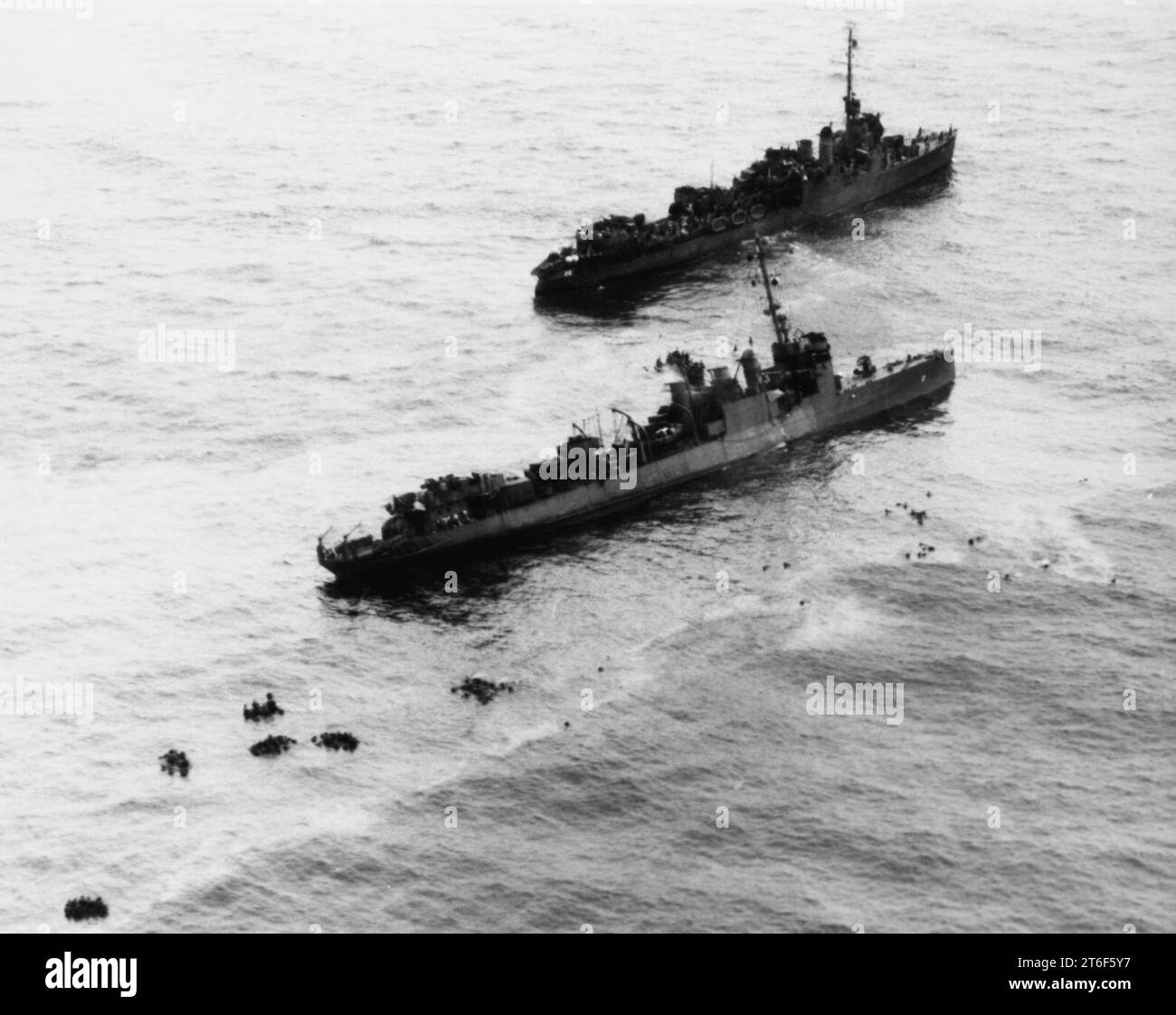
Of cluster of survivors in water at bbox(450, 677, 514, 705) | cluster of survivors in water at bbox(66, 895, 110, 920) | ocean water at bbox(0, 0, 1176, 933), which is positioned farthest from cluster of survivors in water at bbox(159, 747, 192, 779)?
cluster of survivors in water at bbox(450, 677, 514, 705)

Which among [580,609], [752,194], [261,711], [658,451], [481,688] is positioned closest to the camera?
[261,711]

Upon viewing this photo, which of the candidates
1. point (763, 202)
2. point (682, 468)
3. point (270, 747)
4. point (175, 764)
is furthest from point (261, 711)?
point (763, 202)

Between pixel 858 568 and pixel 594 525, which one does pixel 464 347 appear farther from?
pixel 858 568

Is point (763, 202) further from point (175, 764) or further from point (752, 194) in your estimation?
point (175, 764)

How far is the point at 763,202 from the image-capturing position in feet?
586

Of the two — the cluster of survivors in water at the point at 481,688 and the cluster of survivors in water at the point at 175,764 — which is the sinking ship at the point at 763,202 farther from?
the cluster of survivors in water at the point at 175,764

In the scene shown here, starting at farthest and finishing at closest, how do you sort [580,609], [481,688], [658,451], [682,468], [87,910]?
[682,468]
[658,451]
[580,609]
[481,688]
[87,910]

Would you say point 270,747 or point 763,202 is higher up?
point 763,202

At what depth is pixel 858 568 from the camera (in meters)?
116

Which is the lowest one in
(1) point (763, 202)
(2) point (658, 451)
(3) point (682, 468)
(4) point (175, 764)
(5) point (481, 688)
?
(4) point (175, 764)

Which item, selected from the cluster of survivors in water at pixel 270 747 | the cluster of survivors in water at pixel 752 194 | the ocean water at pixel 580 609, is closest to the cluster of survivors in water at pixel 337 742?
the ocean water at pixel 580 609

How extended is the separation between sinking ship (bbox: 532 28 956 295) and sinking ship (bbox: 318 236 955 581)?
2298cm

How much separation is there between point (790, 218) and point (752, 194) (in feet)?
16.2

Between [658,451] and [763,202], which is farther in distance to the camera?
[763,202]
